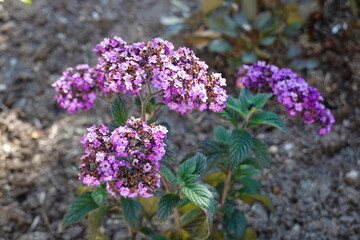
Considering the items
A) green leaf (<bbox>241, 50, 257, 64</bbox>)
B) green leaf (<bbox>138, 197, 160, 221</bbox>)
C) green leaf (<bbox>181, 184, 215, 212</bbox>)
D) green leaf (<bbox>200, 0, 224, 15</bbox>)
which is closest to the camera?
green leaf (<bbox>181, 184, 215, 212</bbox>)

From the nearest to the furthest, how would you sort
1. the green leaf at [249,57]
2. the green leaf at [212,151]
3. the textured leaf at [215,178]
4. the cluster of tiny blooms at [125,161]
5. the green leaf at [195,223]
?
the cluster of tiny blooms at [125,161]
the green leaf at [195,223]
the green leaf at [212,151]
the textured leaf at [215,178]
the green leaf at [249,57]

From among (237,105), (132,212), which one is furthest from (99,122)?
(237,105)

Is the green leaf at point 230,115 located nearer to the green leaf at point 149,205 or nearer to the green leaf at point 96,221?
the green leaf at point 149,205

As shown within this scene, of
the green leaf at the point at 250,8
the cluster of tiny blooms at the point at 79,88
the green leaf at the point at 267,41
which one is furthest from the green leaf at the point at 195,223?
the green leaf at the point at 250,8

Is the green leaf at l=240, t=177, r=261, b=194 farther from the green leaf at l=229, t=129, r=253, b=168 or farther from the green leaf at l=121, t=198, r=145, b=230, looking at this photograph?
the green leaf at l=121, t=198, r=145, b=230

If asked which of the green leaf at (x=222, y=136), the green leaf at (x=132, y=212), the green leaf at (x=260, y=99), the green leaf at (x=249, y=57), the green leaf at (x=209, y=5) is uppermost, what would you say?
the green leaf at (x=260, y=99)

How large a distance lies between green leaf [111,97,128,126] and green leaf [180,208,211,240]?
622 mm

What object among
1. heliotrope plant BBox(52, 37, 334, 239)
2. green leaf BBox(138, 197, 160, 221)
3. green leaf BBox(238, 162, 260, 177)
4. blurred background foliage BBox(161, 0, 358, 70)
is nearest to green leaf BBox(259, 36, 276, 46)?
blurred background foliage BBox(161, 0, 358, 70)

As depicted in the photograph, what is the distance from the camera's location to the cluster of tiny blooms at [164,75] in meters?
1.71

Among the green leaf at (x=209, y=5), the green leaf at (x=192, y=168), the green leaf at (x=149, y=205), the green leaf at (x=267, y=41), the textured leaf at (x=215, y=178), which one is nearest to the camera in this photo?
the green leaf at (x=192, y=168)

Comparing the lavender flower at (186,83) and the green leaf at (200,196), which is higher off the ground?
the lavender flower at (186,83)

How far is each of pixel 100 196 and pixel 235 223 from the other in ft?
2.56

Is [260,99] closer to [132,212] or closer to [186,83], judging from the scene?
[186,83]

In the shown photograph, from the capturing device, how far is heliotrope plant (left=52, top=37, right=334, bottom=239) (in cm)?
162
